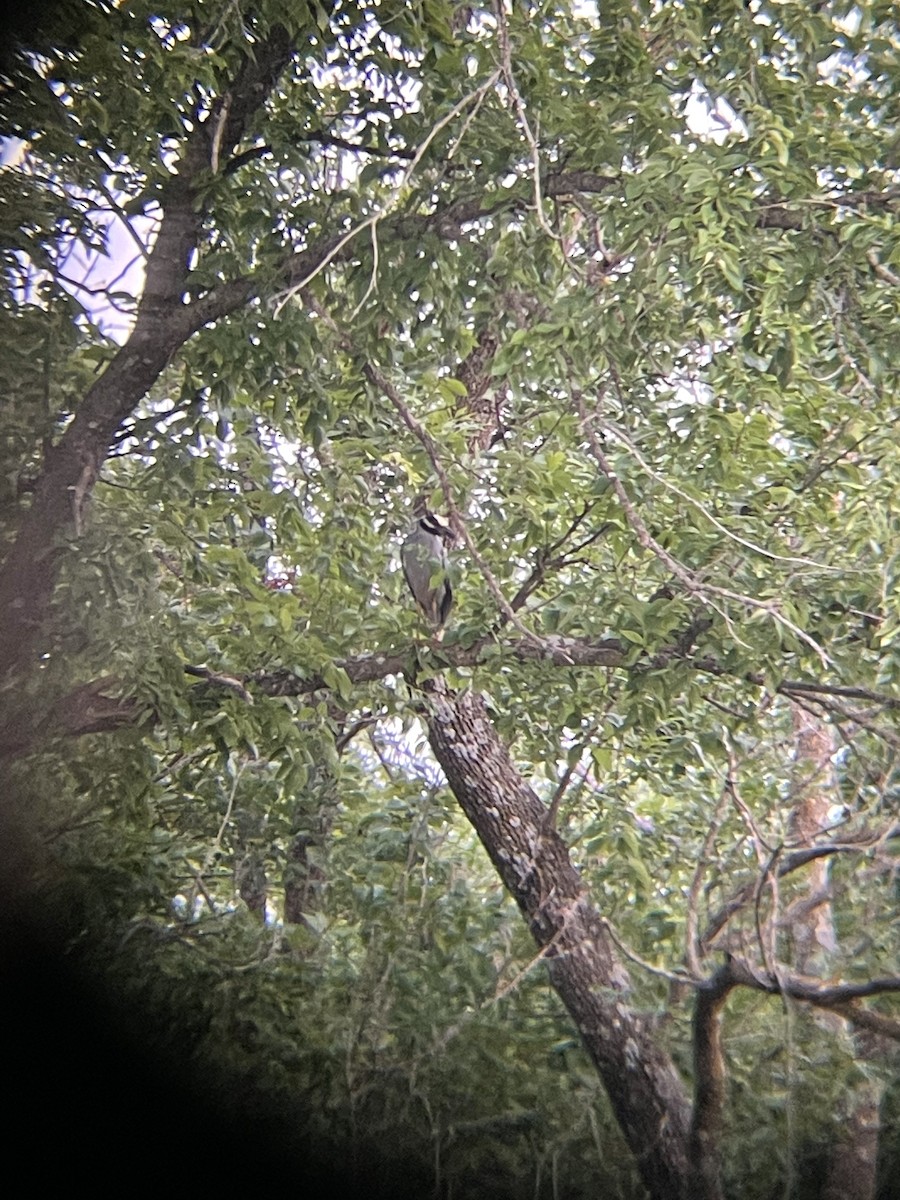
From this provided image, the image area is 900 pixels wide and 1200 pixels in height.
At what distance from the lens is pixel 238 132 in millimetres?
1315

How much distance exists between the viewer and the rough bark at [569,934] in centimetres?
102

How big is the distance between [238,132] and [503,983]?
106 centimetres

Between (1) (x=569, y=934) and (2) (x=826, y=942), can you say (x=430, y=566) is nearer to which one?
(1) (x=569, y=934)

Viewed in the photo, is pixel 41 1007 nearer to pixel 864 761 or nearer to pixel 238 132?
pixel 864 761

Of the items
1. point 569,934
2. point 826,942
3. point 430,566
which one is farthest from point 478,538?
point 826,942

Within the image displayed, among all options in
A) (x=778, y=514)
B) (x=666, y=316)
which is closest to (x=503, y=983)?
(x=778, y=514)

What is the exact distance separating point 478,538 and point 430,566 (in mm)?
76

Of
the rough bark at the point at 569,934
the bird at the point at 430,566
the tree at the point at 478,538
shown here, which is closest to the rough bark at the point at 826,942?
the tree at the point at 478,538

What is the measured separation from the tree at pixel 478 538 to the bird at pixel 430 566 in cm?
3

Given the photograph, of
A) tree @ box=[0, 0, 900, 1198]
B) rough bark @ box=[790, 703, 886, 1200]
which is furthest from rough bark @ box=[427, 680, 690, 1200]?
rough bark @ box=[790, 703, 886, 1200]

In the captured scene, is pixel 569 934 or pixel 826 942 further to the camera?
pixel 569 934

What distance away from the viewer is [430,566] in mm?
1442

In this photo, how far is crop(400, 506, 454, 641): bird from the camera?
4.69ft

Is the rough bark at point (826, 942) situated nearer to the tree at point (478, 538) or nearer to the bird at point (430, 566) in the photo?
the tree at point (478, 538)
